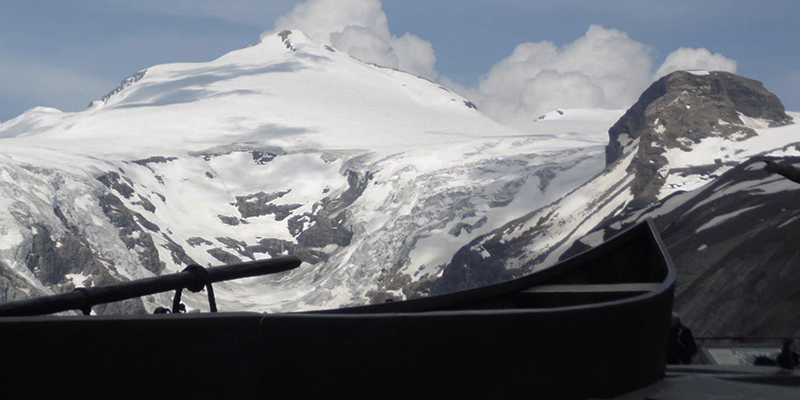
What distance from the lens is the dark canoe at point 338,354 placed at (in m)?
7.52

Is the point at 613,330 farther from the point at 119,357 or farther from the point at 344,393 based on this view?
the point at 119,357

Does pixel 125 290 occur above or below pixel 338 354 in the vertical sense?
above

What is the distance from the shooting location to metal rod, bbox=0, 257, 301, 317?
999 centimetres

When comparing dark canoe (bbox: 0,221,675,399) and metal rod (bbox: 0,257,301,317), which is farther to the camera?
metal rod (bbox: 0,257,301,317)

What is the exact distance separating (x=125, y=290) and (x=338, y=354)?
164 inches

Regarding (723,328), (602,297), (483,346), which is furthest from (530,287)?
(723,328)

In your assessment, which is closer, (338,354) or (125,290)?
(338,354)

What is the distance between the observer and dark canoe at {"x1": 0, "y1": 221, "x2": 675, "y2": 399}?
752 cm

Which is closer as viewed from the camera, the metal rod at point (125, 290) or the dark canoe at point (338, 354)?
the dark canoe at point (338, 354)

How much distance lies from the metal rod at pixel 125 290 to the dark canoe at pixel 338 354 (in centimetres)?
228

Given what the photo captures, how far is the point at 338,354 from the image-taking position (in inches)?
321

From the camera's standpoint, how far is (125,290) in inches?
451

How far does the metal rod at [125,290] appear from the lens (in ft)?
32.8

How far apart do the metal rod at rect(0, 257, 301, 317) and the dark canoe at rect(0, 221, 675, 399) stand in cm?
228
